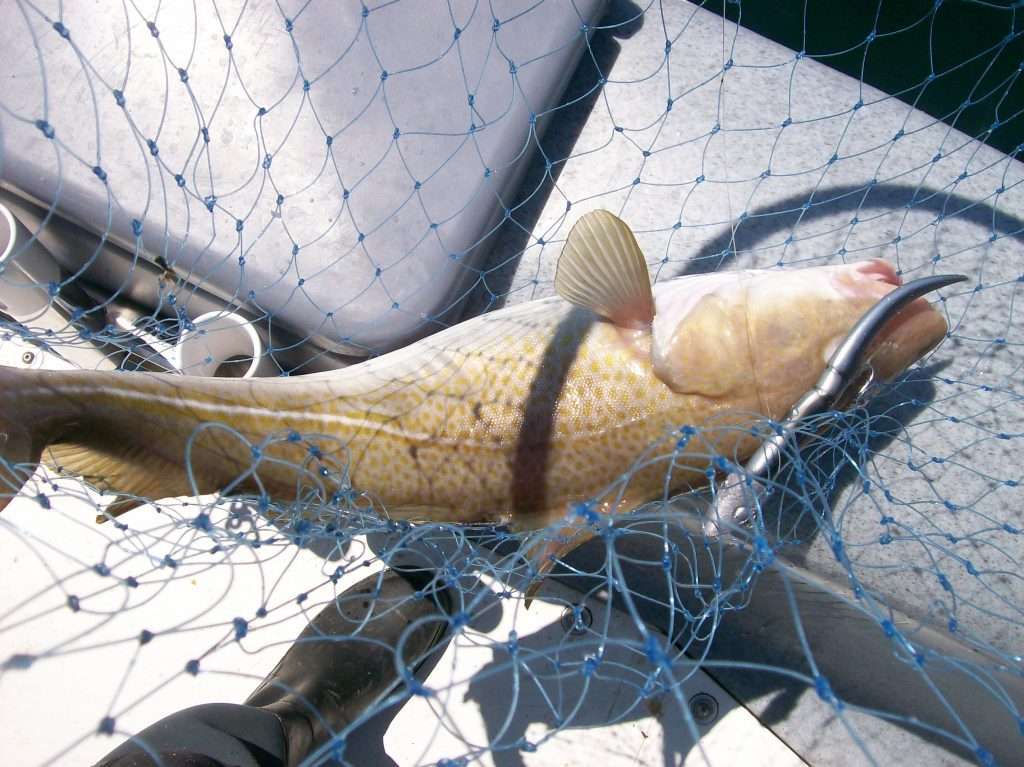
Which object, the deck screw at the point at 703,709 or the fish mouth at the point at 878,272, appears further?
the deck screw at the point at 703,709

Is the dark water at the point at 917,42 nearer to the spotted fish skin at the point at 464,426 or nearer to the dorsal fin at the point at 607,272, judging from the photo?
the dorsal fin at the point at 607,272

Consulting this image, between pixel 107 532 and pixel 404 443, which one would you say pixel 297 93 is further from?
pixel 107 532

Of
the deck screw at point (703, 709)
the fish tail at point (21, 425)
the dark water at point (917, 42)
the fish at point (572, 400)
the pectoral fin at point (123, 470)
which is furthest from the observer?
the dark water at point (917, 42)

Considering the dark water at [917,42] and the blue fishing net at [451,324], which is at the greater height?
the dark water at [917,42]

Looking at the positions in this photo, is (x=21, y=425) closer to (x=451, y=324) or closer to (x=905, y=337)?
(x=451, y=324)

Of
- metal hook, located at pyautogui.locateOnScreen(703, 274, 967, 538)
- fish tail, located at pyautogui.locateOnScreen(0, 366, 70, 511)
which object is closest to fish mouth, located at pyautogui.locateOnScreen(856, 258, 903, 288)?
metal hook, located at pyautogui.locateOnScreen(703, 274, 967, 538)

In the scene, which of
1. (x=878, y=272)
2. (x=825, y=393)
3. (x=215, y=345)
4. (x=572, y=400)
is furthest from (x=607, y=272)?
(x=215, y=345)

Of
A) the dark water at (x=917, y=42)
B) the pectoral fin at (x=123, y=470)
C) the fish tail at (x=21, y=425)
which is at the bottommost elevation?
the pectoral fin at (x=123, y=470)

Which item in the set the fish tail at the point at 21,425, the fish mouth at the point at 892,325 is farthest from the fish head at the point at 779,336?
the fish tail at the point at 21,425
